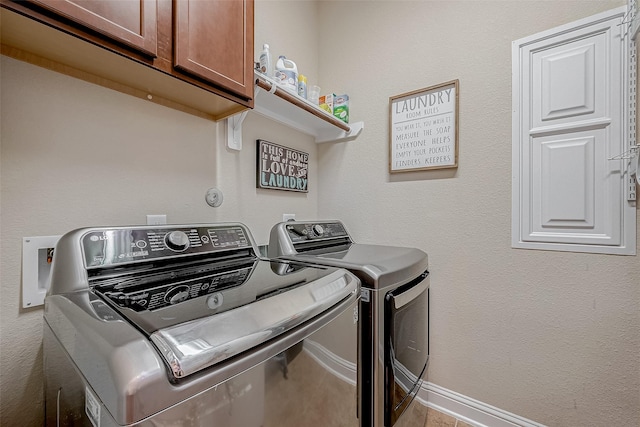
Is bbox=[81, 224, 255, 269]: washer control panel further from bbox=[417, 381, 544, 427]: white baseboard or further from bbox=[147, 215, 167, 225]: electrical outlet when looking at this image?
bbox=[417, 381, 544, 427]: white baseboard

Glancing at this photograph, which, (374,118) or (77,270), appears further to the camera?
(374,118)

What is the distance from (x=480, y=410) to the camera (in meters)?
1.44

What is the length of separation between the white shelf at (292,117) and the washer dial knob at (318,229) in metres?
0.61

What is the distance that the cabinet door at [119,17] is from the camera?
64 centimetres

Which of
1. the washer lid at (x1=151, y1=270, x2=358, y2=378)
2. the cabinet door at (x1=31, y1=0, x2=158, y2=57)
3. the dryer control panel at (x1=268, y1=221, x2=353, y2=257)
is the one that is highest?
the cabinet door at (x1=31, y1=0, x2=158, y2=57)

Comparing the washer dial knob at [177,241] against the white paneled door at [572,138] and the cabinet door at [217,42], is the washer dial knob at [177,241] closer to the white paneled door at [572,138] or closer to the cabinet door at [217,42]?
the cabinet door at [217,42]

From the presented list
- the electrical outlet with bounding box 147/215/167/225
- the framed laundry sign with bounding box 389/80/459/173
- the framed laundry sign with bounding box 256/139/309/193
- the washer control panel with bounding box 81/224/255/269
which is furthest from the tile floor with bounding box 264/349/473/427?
the framed laundry sign with bounding box 389/80/459/173

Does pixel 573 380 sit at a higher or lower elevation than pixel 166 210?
lower

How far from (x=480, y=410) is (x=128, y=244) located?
1.84 m

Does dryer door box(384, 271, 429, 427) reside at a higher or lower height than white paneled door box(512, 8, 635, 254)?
lower

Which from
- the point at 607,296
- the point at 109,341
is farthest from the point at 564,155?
the point at 109,341

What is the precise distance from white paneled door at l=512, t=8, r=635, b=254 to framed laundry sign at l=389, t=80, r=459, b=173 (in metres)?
0.30

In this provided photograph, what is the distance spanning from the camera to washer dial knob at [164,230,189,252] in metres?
0.97

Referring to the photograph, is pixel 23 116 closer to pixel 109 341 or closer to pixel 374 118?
pixel 109 341
